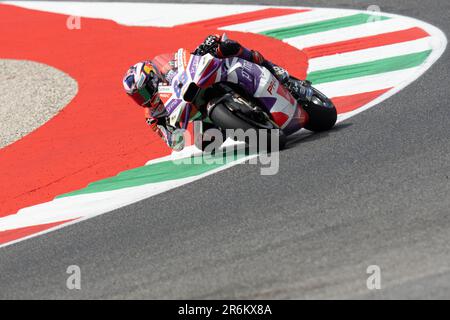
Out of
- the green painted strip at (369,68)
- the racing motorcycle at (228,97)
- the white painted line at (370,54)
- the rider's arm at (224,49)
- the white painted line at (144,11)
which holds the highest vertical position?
the white painted line at (144,11)

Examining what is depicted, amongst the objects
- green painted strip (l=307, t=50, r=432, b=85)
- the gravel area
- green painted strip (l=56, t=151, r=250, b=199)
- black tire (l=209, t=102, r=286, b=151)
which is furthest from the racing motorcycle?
the gravel area

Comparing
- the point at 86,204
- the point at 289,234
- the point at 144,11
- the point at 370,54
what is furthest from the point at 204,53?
the point at 144,11

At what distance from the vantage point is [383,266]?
6.48 m

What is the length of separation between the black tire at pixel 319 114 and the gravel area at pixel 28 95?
12.9 ft

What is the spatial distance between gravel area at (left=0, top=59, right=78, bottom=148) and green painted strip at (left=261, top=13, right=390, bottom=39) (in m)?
3.11

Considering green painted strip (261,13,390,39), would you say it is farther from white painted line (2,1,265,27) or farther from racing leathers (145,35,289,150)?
racing leathers (145,35,289,150)

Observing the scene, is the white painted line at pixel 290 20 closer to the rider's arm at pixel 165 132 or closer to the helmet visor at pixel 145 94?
the rider's arm at pixel 165 132

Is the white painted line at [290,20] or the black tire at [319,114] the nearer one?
the black tire at [319,114]

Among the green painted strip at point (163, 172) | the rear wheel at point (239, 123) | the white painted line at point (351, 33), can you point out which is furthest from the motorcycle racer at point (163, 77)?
the white painted line at point (351, 33)

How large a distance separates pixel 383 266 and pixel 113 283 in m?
1.89

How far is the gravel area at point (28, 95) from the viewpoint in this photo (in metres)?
12.2
